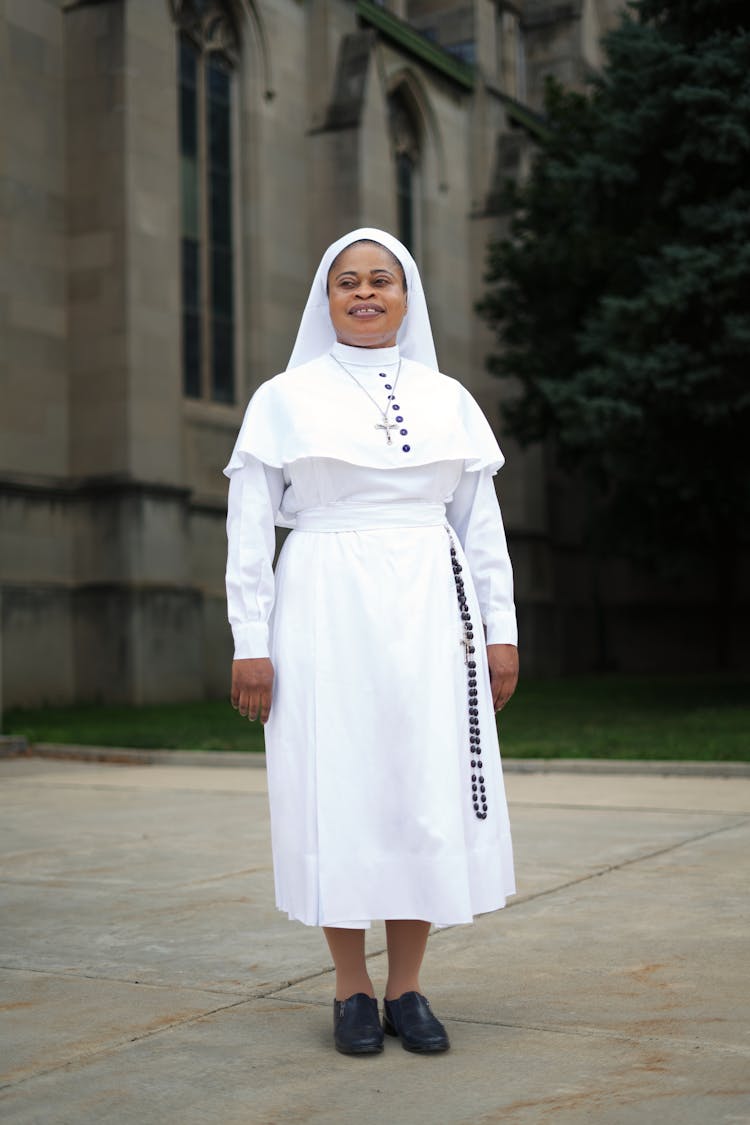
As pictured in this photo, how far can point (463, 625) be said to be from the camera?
406 cm

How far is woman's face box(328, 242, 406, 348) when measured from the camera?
4.16 meters

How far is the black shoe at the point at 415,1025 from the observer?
3766 mm

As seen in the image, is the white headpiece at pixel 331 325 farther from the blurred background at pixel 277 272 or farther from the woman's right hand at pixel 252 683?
the blurred background at pixel 277 272

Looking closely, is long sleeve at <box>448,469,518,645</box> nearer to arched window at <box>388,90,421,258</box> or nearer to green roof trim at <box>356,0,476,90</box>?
green roof trim at <box>356,0,476,90</box>

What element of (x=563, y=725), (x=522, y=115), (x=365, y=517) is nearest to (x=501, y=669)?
(x=365, y=517)

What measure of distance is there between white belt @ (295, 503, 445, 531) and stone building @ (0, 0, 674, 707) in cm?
1678

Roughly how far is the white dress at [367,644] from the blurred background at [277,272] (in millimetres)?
12344

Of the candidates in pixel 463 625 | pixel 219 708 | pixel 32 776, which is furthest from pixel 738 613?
pixel 463 625

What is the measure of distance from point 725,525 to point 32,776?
658 inches

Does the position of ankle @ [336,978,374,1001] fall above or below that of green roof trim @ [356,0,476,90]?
below

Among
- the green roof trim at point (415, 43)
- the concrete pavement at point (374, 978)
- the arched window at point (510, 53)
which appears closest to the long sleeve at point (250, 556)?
the concrete pavement at point (374, 978)

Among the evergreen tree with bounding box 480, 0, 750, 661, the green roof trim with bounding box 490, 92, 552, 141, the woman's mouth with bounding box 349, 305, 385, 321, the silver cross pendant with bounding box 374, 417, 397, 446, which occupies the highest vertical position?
the green roof trim with bounding box 490, 92, 552, 141

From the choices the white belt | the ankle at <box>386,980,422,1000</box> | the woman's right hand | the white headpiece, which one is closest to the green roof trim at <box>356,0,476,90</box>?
the white headpiece

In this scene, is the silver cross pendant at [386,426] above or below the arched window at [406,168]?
below
